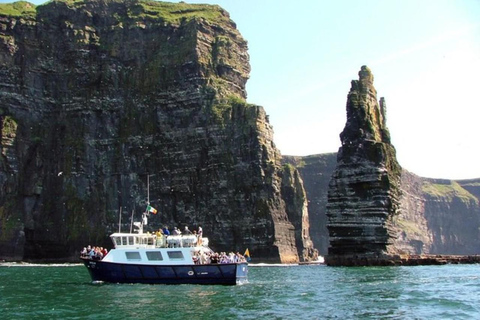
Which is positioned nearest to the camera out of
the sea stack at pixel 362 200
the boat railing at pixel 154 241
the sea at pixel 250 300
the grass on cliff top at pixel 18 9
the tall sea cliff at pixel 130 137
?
the sea at pixel 250 300

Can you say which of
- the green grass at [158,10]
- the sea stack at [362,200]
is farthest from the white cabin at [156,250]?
the green grass at [158,10]

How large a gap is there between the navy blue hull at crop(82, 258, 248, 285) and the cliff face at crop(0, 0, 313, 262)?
8222 centimetres

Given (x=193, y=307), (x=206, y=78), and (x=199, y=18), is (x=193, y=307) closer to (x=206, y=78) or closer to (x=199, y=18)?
(x=206, y=78)

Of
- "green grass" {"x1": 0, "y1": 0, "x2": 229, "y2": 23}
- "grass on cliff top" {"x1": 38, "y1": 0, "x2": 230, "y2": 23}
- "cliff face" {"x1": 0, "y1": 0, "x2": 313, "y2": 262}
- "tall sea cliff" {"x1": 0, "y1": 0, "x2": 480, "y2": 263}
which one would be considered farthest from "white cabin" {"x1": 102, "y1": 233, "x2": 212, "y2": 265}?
"grass on cliff top" {"x1": 38, "y1": 0, "x2": 230, "y2": 23}

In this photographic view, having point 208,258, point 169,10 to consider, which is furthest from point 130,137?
point 208,258

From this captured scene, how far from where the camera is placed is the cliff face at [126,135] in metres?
157

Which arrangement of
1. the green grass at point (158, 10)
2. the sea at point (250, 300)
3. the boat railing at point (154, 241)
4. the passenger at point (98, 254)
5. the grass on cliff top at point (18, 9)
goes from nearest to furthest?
the sea at point (250, 300) < the boat railing at point (154, 241) < the passenger at point (98, 254) < the grass on cliff top at point (18, 9) < the green grass at point (158, 10)

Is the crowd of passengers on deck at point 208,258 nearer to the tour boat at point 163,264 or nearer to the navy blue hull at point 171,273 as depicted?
the tour boat at point 163,264

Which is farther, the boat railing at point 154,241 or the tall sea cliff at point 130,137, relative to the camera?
the tall sea cliff at point 130,137

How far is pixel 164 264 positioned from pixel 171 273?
120cm

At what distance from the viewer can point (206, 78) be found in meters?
168

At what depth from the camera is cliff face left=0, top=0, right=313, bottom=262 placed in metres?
157

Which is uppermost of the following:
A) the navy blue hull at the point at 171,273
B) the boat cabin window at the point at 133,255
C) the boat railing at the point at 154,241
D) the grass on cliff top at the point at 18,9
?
the grass on cliff top at the point at 18,9

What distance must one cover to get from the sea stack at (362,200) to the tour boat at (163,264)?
50.3m
